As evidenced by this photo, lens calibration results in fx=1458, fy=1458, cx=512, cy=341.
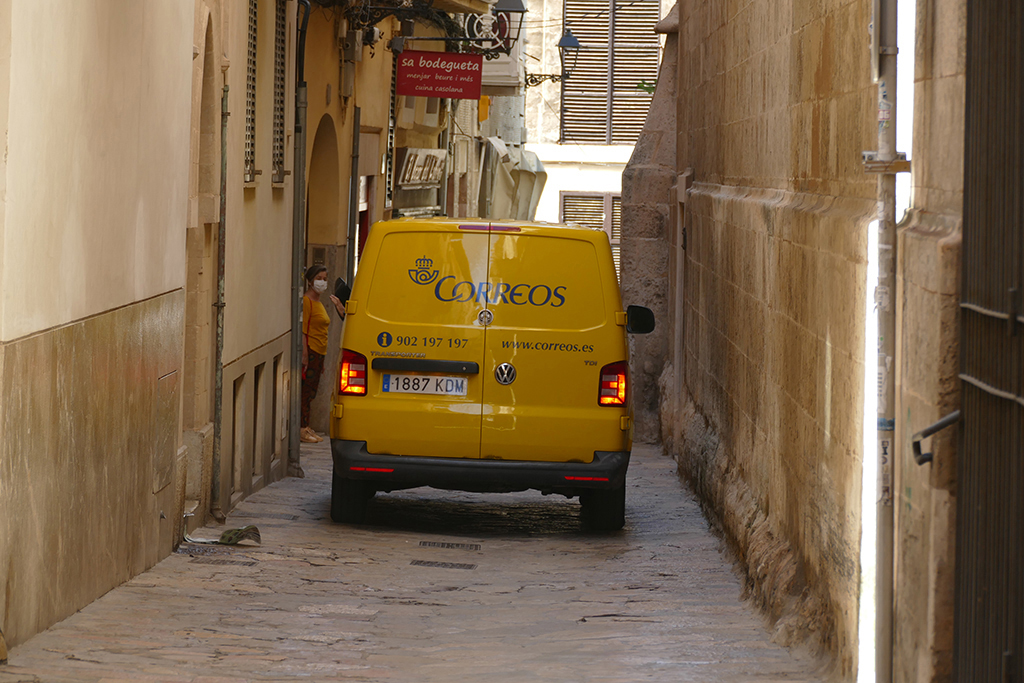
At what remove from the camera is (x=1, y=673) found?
16.8 ft

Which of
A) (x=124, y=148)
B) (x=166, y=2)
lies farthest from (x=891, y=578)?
(x=166, y=2)

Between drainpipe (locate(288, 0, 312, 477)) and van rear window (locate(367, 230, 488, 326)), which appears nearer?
van rear window (locate(367, 230, 488, 326))

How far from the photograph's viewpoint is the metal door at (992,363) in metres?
3.86

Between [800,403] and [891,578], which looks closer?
[891,578]

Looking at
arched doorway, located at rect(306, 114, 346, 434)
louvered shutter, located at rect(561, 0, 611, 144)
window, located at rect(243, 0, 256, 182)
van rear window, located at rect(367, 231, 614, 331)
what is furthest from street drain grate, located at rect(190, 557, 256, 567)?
louvered shutter, located at rect(561, 0, 611, 144)

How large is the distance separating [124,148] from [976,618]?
4.67m

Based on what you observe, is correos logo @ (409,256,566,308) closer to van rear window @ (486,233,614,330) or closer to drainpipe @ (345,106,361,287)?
van rear window @ (486,233,614,330)

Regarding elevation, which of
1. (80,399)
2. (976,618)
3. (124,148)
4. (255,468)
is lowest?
(255,468)

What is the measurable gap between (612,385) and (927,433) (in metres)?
5.26

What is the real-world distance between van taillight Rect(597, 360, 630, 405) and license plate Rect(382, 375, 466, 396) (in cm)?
92

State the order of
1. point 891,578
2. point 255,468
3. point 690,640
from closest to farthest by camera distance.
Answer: point 891,578 → point 690,640 → point 255,468

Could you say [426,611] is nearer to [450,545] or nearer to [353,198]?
[450,545]

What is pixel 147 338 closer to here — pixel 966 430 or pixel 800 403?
pixel 800 403

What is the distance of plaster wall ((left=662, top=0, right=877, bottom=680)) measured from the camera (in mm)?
5836
